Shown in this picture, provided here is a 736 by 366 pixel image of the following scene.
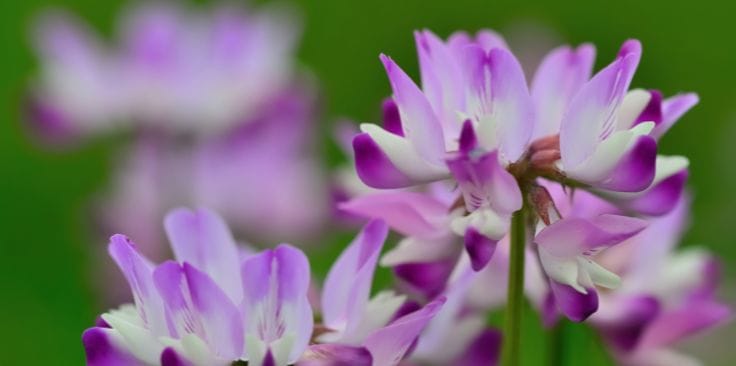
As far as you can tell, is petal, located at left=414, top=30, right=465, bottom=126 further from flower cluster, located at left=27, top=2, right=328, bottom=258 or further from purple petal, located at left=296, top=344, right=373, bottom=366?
flower cluster, located at left=27, top=2, right=328, bottom=258

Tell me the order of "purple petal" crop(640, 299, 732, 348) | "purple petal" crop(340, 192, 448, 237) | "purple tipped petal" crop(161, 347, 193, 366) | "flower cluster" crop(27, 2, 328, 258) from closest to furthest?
"purple tipped petal" crop(161, 347, 193, 366) → "purple petal" crop(340, 192, 448, 237) → "purple petal" crop(640, 299, 732, 348) → "flower cluster" crop(27, 2, 328, 258)

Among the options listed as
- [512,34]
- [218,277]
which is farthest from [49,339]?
[218,277]

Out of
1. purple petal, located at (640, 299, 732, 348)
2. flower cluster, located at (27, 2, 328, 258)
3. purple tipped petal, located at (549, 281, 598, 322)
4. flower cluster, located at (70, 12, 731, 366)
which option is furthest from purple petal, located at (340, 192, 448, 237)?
flower cluster, located at (27, 2, 328, 258)

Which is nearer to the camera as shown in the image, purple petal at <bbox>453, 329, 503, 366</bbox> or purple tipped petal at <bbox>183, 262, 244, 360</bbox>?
purple tipped petal at <bbox>183, 262, 244, 360</bbox>

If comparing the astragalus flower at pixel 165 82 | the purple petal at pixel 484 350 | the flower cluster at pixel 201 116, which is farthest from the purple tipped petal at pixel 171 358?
the astragalus flower at pixel 165 82

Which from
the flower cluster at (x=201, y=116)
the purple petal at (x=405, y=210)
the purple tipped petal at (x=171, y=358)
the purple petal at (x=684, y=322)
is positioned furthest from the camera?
the flower cluster at (x=201, y=116)

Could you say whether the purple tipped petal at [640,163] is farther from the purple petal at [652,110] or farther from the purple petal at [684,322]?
the purple petal at [684,322]
